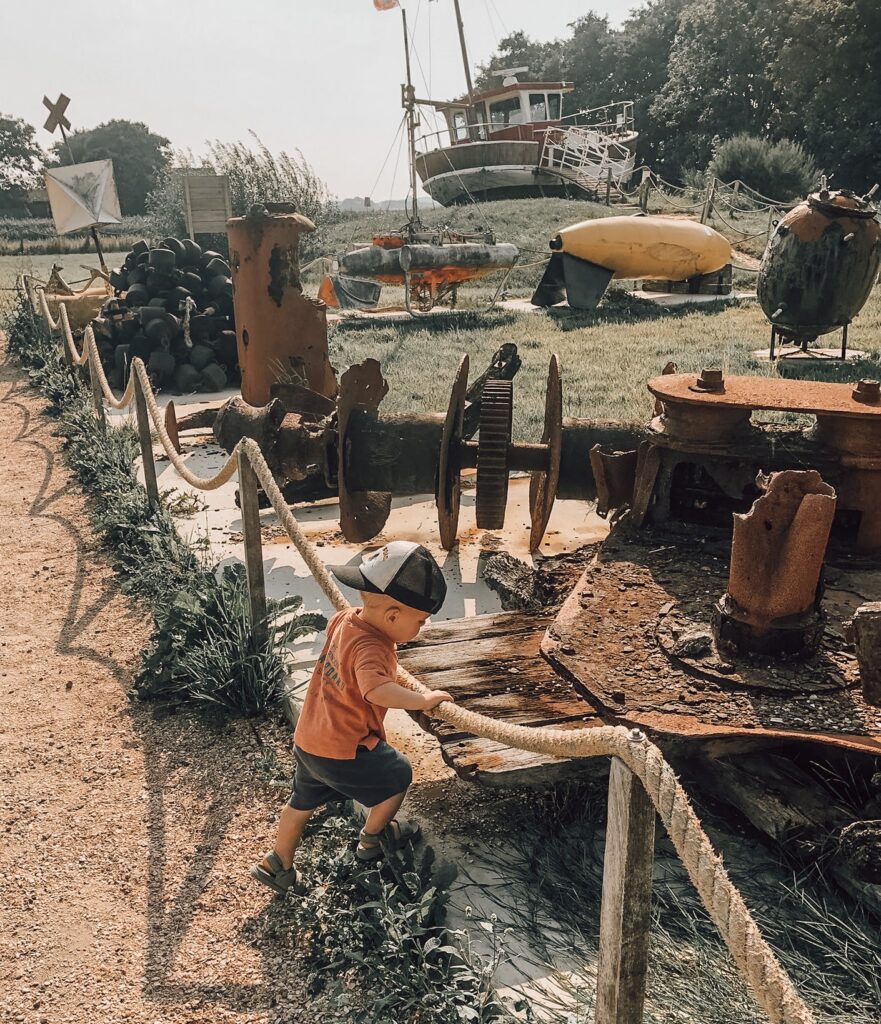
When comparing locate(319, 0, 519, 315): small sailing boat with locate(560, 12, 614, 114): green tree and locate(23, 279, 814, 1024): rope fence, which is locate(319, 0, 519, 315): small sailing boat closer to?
locate(23, 279, 814, 1024): rope fence

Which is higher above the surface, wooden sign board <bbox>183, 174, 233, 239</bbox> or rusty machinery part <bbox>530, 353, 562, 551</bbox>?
wooden sign board <bbox>183, 174, 233, 239</bbox>

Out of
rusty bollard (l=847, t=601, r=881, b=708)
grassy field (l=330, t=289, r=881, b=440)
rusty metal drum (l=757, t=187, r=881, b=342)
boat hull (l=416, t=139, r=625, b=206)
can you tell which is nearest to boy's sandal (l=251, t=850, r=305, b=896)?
rusty bollard (l=847, t=601, r=881, b=708)

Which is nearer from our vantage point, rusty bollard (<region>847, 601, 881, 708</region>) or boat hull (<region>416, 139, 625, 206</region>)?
rusty bollard (<region>847, 601, 881, 708</region>)

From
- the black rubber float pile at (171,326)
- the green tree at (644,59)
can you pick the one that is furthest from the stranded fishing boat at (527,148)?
the black rubber float pile at (171,326)

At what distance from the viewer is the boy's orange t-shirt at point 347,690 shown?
7.48 feet

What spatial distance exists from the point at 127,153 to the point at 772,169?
182 feet

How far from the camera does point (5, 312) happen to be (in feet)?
55.6

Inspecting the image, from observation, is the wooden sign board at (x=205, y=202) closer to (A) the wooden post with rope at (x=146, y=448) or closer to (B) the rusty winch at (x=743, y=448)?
(A) the wooden post with rope at (x=146, y=448)

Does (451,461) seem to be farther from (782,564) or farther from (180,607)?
(782,564)

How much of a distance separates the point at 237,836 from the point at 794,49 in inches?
1419

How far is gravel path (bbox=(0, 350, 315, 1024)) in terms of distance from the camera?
230 centimetres

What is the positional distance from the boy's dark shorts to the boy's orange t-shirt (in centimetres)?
3

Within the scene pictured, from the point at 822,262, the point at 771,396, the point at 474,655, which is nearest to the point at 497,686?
the point at 474,655

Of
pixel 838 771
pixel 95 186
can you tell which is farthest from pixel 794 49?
pixel 838 771
